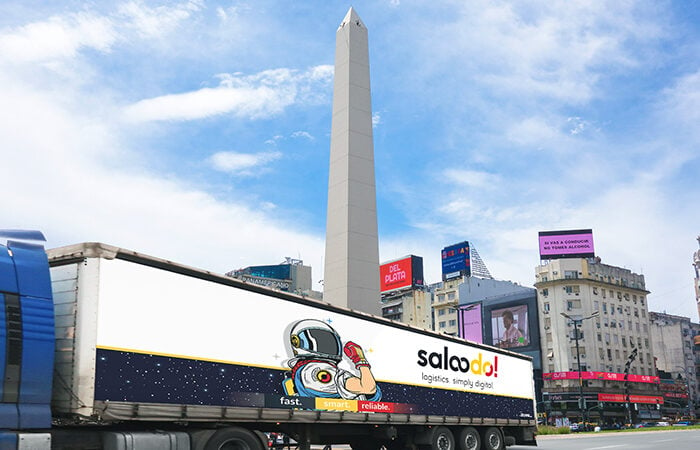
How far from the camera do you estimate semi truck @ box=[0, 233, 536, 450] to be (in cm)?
930

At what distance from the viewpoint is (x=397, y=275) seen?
130 metres

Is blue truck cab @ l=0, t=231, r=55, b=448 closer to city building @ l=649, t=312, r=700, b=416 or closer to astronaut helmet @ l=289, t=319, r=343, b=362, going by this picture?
astronaut helmet @ l=289, t=319, r=343, b=362

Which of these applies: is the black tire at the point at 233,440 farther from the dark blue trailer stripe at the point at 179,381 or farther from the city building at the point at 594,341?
the city building at the point at 594,341

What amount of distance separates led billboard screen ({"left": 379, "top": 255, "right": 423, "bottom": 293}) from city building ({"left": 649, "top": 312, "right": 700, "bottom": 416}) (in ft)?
149

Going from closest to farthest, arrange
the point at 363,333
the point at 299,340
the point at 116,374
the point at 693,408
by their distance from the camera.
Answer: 1. the point at 116,374
2. the point at 299,340
3. the point at 363,333
4. the point at 693,408

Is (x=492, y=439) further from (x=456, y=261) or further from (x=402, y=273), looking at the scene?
(x=402, y=273)

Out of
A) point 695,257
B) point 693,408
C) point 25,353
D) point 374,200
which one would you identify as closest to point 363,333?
point 25,353

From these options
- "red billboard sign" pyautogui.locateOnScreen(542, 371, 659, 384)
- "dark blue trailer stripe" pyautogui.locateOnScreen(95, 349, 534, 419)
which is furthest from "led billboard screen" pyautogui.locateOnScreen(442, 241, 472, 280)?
"dark blue trailer stripe" pyautogui.locateOnScreen(95, 349, 534, 419)

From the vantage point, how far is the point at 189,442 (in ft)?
35.1

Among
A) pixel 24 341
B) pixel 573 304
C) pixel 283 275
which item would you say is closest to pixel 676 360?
pixel 573 304

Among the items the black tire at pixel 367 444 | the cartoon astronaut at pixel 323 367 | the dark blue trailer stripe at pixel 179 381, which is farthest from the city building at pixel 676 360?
the dark blue trailer stripe at pixel 179 381

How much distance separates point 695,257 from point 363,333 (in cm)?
15501

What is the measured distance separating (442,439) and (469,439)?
1.45 m

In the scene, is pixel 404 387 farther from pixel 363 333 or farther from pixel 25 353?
pixel 25 353
